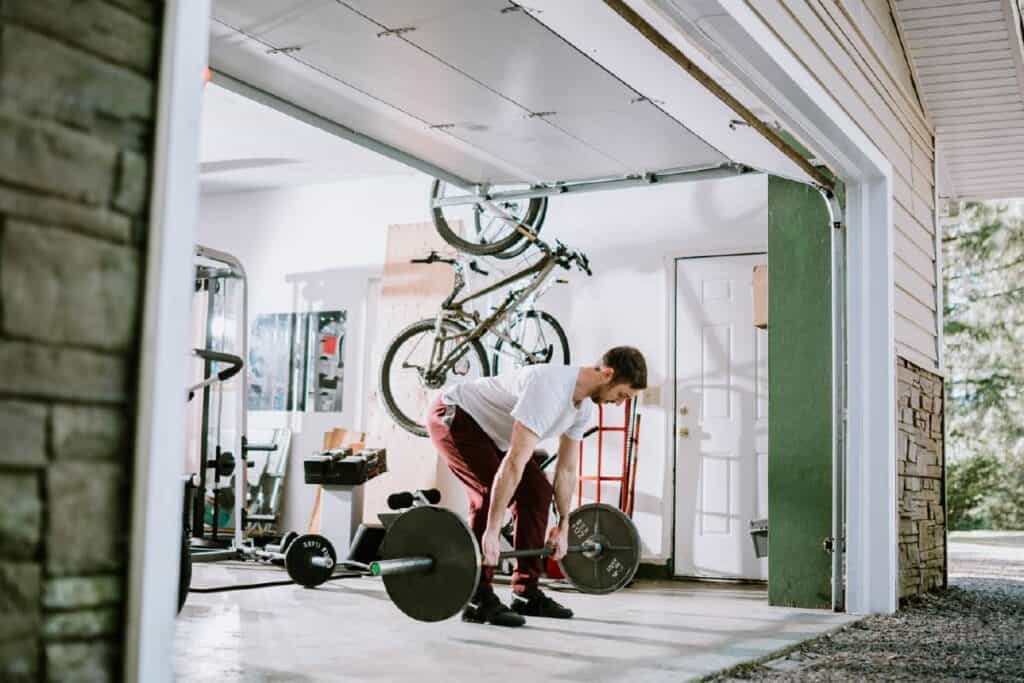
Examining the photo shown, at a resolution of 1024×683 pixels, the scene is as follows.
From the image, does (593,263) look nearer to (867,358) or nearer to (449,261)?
(449,261)

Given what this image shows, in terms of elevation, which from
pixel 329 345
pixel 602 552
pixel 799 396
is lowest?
pixel 602 552

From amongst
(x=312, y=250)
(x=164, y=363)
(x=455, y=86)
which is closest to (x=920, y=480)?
(x=455, y=86)

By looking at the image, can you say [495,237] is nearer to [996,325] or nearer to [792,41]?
[792,41]

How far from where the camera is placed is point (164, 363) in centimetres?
153

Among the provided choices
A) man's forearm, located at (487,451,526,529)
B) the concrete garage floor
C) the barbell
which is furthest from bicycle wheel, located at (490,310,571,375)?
the barbell

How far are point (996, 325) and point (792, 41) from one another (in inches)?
442

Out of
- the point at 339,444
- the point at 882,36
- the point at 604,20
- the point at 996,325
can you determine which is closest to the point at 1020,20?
the point at 882,36

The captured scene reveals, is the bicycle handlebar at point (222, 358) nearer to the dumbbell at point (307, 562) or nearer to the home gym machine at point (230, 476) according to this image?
the home gym machine at point (230, 476)

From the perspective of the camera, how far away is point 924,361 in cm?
656

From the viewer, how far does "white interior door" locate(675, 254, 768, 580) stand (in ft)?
24.7

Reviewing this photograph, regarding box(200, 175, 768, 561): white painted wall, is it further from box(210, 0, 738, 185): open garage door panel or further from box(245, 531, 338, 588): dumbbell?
box(245, 531, 338, 588): dumbbell

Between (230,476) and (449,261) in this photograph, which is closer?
(230,476)

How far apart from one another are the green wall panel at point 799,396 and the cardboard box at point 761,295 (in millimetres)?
844

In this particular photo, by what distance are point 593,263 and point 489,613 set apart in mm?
4033
